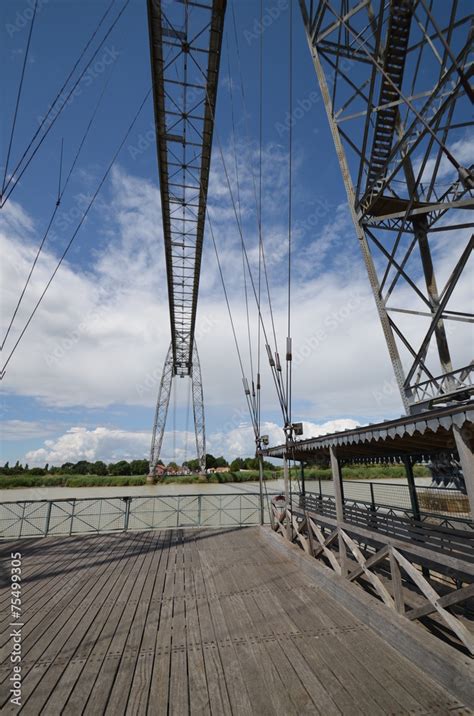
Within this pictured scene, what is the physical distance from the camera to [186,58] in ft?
34.8

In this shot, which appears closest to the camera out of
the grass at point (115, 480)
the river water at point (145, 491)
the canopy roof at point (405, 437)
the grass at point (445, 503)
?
the canopy roof at point (405, 437)

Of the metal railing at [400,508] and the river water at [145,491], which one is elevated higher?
the metal railing at [400,508]

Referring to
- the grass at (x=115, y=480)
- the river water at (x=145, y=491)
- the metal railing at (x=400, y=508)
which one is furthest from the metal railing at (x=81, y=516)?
the grass at (x=115, y=480)

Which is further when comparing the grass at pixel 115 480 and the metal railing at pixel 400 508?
the grass at pixel 115 480

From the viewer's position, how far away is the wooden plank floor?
8.71 ft

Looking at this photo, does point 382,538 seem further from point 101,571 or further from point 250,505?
point 250,505

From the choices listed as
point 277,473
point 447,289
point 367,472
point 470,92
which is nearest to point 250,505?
point 447,289

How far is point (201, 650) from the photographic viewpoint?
3420 millimetres

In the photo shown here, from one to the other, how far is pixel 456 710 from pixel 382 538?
5.28 feet

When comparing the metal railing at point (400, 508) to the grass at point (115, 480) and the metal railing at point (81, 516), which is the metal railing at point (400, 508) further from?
the grass at point (115, 480)

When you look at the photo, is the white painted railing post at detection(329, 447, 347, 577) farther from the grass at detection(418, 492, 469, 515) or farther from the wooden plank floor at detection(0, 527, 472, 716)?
the grass at detection(418, 492, 469, 515)

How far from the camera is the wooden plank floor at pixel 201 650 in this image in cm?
265

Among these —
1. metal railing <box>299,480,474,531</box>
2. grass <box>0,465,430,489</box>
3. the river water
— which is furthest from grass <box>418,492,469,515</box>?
grass <box>0,465,430,489</box>

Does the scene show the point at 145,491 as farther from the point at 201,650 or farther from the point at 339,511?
the point at 201,650
